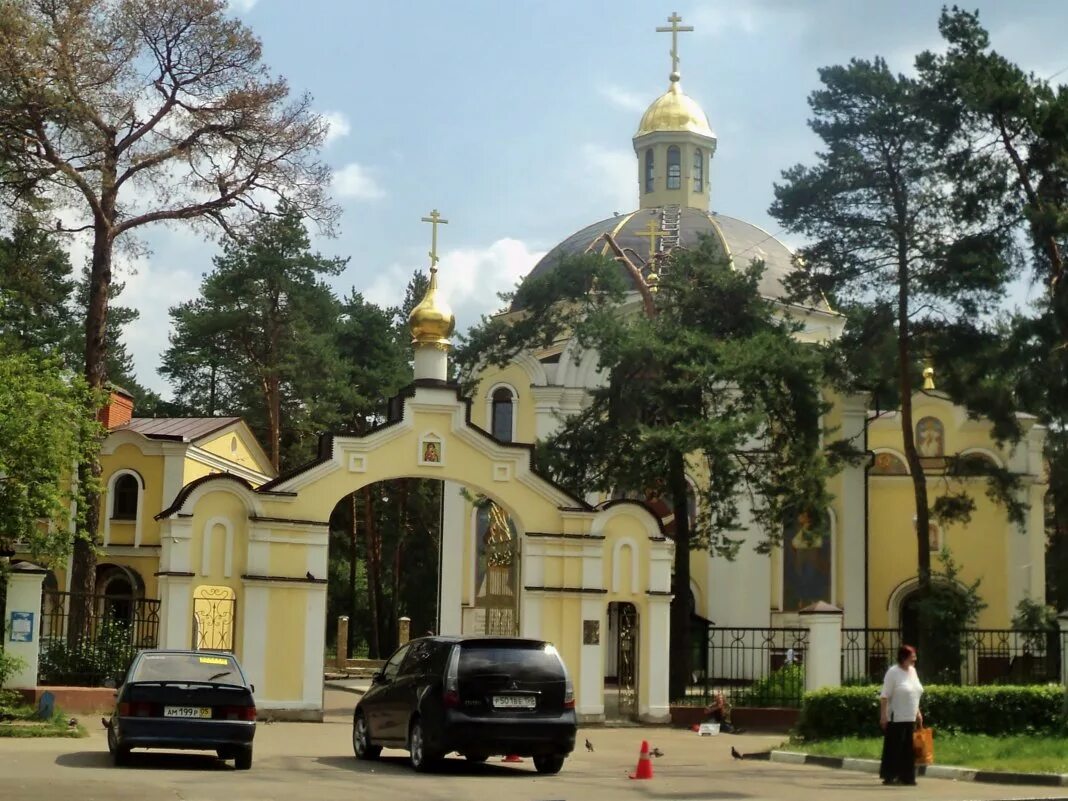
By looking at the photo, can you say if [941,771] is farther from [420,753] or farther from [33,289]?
[33,289]

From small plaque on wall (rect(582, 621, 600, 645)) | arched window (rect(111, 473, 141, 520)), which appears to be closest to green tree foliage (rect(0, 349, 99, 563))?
small plaque on wall (rect(582, 621, 600, 645))

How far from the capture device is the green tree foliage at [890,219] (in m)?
27.4

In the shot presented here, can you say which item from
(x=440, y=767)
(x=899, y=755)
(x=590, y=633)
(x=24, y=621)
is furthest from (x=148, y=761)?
(x=590, y=633)

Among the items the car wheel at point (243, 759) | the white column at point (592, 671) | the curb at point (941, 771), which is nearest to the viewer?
the curb at point (941, 771)

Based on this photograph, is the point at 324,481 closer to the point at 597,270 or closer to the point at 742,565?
the point at 597,270

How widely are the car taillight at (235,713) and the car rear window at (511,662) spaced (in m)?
2.13

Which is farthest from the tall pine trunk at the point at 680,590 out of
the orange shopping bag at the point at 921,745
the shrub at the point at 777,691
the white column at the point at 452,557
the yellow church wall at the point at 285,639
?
the orange shopping bag at the point at 921,745

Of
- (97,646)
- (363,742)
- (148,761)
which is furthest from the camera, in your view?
(97,646)

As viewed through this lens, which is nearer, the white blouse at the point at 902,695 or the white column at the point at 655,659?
the white blouse at the point at 902,695

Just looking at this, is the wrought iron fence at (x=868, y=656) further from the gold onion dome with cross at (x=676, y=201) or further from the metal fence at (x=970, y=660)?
the gold onion dome with cross at (x=676, y=201)

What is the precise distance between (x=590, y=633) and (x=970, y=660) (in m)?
12.0

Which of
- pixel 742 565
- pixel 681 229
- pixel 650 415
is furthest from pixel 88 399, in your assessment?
pixel 681 229

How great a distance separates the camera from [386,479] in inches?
1033

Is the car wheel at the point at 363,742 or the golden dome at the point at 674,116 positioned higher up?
the golden dome at the point at 674,116
